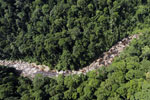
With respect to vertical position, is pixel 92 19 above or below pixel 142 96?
above

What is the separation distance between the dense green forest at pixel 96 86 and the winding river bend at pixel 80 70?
6.30 metres

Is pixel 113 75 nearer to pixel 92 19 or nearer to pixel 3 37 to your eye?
pixel 92 19

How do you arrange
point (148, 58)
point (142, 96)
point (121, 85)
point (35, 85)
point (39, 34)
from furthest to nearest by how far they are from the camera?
point (39, 34) < point (148, 58) < point (35, 85) < point (121, 85) < point (142, 96)

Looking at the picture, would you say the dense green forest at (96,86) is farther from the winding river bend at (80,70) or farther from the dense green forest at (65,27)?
the dense green forest at (65,27)

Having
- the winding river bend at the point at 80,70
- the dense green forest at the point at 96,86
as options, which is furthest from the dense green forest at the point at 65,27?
the dense green forest at the point at 96,86

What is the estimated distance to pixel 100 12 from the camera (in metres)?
31.9

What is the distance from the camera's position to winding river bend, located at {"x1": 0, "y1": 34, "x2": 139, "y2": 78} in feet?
97.8

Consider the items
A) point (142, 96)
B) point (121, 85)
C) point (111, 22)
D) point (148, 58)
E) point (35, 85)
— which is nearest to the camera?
point (142, 96)

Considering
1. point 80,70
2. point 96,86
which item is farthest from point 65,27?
point 96,86

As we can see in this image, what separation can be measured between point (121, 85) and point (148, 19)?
1962 cm

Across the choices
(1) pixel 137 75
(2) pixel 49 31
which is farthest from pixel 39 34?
(1) pixel 137 75

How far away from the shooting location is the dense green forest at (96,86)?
19070 millimetres

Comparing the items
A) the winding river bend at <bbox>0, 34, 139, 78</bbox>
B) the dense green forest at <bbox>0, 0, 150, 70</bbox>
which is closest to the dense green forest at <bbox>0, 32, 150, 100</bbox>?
the winding river bend at <bbox>0, 34, 139, 78</bbox>

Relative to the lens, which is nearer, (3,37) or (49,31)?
(49,31)
